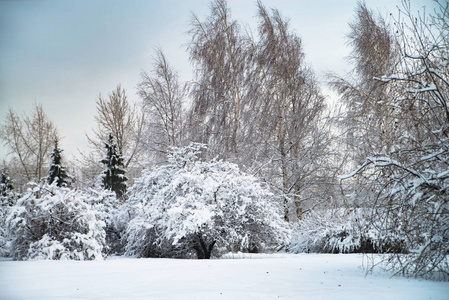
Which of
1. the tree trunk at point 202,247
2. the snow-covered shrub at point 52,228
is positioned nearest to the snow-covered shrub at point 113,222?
the snow-covered shrub at point 52,228

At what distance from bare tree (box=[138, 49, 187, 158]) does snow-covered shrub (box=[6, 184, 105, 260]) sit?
8252 millimetres

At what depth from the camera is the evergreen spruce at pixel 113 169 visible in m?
15.1

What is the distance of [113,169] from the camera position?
50.6 ft

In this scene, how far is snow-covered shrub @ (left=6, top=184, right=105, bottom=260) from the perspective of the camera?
18.3 feet

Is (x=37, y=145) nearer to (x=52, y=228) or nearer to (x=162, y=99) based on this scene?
(x=162, y=99)

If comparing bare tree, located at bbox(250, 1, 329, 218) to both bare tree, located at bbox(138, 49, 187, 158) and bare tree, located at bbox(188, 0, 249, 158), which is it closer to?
bare tree, located at bbox(188, 0, 249, 158)

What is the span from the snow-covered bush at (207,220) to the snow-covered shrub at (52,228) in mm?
906

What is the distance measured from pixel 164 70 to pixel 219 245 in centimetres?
967

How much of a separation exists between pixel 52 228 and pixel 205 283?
3.75 meters

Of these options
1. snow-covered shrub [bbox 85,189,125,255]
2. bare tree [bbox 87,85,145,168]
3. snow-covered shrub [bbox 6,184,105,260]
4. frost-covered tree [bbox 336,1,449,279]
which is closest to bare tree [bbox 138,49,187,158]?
bare tree [bbox 87,85,145,168]

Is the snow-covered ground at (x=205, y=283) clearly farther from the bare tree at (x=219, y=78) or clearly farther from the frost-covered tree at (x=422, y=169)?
the bare tree at (x=219, y=78)

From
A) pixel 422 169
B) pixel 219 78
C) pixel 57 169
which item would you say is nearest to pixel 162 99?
pixel 219 78

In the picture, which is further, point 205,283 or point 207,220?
point 207,220

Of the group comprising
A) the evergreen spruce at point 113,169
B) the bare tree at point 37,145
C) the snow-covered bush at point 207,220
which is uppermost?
the bare tree at point 37,145
